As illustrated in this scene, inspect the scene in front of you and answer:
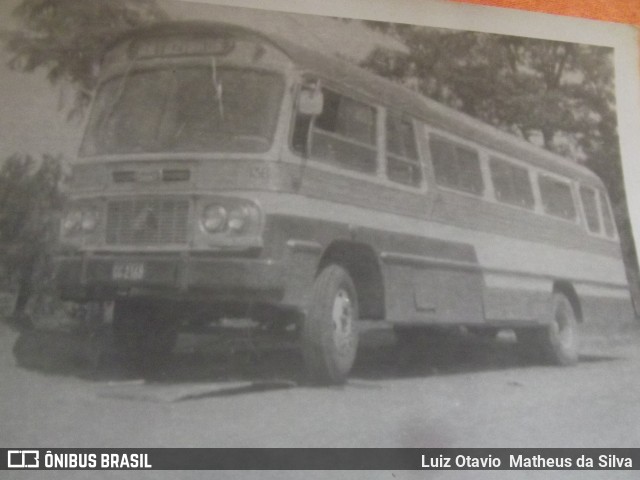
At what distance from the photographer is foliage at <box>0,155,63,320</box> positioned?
5.96ft

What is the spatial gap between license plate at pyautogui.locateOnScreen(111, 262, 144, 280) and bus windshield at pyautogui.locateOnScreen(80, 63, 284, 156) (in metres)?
0.28

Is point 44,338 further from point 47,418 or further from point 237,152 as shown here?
point 237,152

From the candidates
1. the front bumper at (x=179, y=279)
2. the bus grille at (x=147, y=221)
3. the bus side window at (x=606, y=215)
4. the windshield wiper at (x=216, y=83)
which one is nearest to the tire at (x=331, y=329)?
the front bumper at (x=179, y=279)

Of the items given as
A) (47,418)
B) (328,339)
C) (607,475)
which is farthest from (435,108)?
(47,418)

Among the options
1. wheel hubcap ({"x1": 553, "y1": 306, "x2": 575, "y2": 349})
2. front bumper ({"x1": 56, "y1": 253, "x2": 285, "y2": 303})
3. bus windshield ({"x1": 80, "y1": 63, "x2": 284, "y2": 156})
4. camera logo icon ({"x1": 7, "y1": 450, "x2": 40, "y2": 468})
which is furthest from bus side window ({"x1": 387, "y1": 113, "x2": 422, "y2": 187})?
camera logo icon ({"x1": 7, "y1": 450, "x2": 40, "y2": 468})

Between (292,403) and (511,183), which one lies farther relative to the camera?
(511,183)

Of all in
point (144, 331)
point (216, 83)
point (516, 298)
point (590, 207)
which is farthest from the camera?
point (590, 207)

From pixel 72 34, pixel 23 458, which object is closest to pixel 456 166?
pixel 72 34

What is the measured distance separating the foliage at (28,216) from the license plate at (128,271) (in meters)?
0.16

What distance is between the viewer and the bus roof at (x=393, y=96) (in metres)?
1.96

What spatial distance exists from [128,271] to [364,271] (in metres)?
0.58

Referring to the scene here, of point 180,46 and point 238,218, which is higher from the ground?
point 180,46

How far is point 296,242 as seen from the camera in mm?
1852

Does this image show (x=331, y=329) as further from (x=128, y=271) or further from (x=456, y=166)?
(x=456, y=166)
